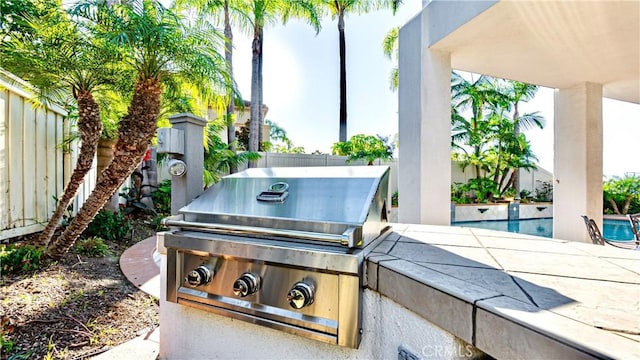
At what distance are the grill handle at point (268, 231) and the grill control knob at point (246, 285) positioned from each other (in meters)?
0.26

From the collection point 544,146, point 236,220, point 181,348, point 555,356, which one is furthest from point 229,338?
point 544,146

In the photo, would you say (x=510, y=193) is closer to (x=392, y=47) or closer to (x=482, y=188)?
(x=482, y=188)

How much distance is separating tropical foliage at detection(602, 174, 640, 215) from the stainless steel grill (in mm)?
15808

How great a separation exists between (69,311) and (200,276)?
275 centimetres

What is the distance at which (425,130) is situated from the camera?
479 centimetres

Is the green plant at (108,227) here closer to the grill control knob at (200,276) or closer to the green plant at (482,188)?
the grill control knob at (200,276)

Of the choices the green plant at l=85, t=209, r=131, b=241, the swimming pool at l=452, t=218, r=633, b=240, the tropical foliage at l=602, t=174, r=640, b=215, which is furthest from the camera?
the tropical foliage at l=602, t=174, r=640, b=215

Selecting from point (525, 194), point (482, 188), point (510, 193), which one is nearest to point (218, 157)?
point (482, 188)

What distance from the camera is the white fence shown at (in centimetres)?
458

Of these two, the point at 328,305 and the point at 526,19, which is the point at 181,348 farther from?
the point at 526,19

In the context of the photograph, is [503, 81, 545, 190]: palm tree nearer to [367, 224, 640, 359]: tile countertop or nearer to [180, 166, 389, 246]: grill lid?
[367, 224, 640, 359]: tile countertop

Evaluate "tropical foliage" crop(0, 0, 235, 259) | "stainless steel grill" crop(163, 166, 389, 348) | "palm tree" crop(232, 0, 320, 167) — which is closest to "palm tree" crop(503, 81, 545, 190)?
"palm tree" crop(232, 0, 320, 167)

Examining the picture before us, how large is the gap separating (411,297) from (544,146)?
16509mm

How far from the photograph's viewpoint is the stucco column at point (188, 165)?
2.50 metres
